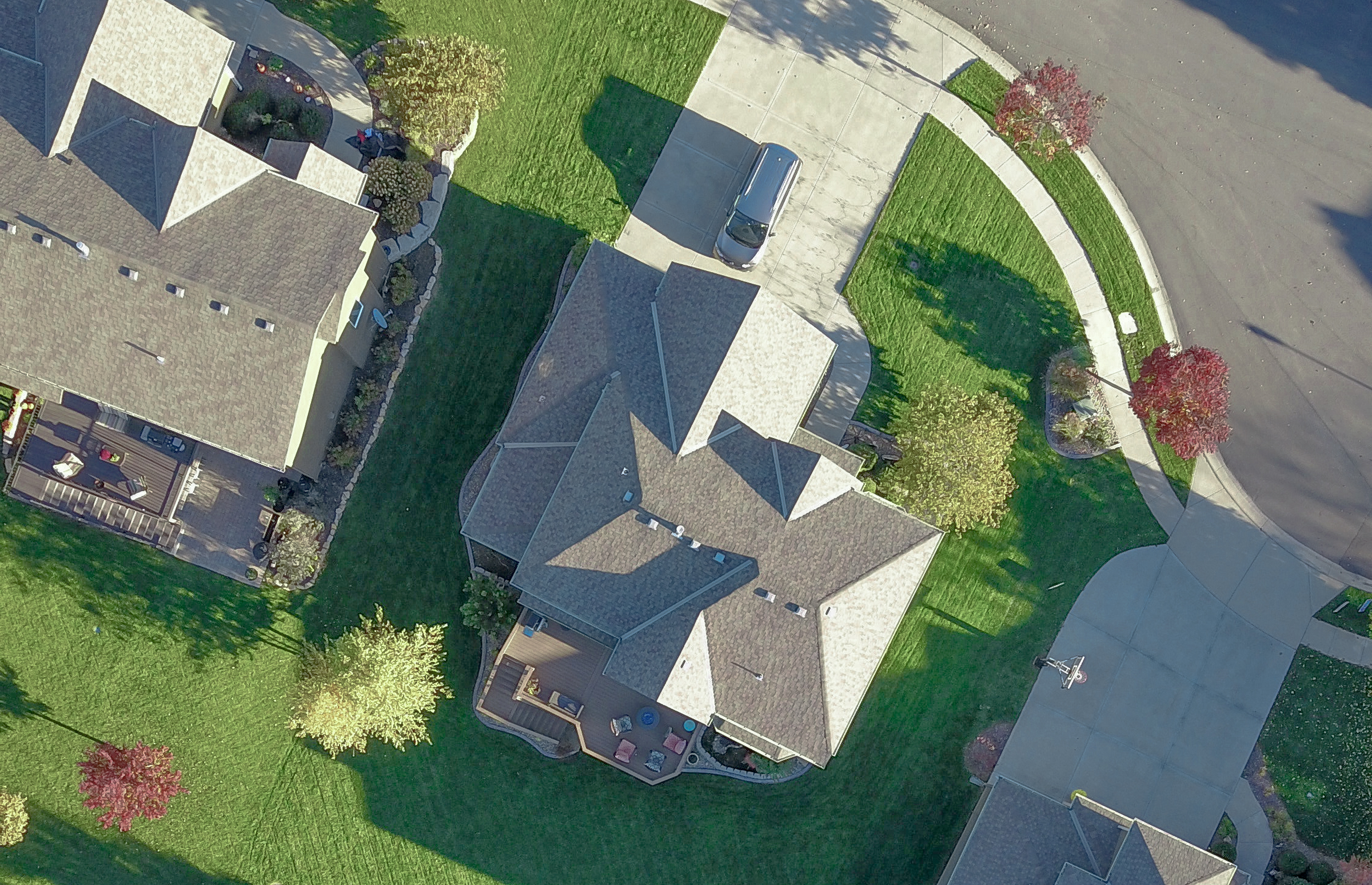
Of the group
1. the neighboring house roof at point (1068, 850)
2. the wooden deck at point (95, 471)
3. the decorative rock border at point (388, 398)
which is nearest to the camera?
the neighboring house roof at point (1068, 850)

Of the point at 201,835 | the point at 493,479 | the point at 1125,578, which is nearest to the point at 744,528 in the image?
the point at 493,479

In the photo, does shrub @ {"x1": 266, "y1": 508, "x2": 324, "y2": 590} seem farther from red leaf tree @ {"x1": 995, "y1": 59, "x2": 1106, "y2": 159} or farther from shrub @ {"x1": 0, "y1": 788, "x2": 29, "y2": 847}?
red leaf tree @ {"x1": 995, "y1": 59, "x2": 1106, "y2": 159}

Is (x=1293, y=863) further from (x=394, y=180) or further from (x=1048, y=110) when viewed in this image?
(x=394, y=180)

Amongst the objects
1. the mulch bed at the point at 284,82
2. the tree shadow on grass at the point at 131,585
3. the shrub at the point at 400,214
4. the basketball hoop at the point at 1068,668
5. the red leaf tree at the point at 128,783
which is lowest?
the red leaf tree at the point at 128,783

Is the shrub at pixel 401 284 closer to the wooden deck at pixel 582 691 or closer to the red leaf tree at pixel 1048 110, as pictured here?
the wooden deck at pixel 582 691

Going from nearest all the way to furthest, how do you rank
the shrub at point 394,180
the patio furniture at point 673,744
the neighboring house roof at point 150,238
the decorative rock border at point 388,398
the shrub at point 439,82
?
the neighboring house roof at point 150,238 → the shrub at point 439,82 → the shrub at point 394,180 → the patio furniture at point 673,744 → the decorative rock border at point 388,398

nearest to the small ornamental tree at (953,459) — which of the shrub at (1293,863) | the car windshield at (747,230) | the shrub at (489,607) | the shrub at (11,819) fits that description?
the car windshield at (747,230)
